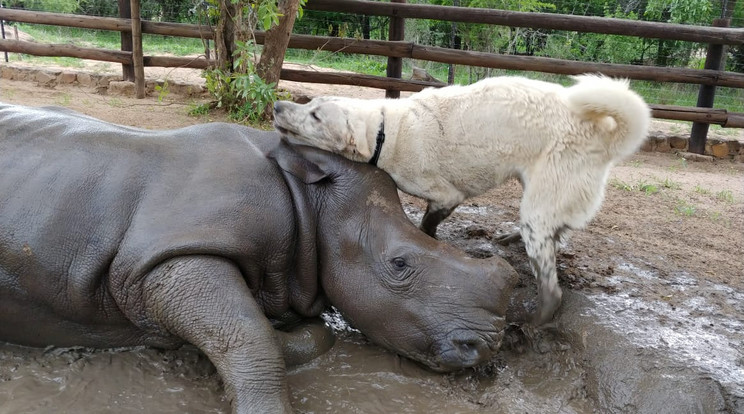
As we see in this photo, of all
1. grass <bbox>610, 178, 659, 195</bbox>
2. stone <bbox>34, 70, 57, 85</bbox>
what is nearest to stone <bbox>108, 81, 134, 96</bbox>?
stone <bbox>34, 70, 57, 85</bbox>

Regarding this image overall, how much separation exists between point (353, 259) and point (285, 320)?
49cm

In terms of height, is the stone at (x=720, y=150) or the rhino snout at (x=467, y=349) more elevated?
the rhino snout at (x=467, y=349)

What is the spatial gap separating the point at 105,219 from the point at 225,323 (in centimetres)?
75

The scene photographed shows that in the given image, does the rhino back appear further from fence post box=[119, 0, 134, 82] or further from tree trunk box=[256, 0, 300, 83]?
fence post box=[119, 0, 134, 82]

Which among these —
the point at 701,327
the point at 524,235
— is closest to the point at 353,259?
the point at 524,235

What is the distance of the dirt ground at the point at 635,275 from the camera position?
3.04m

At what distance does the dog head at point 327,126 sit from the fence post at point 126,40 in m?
7.89

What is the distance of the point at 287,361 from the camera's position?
3078 mm

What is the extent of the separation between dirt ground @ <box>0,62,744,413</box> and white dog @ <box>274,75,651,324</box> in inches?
17.8

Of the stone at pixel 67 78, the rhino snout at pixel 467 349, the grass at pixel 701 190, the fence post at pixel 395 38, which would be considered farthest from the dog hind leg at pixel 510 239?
the stone at pixel 67 78

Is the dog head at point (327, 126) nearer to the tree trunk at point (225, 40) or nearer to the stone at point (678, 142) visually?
the tree trunk at point (225, 40)

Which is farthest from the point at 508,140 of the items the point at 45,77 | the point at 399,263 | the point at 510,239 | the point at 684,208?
the point at 45,77

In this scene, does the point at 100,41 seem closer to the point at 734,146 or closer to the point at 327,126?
the point at 734,146

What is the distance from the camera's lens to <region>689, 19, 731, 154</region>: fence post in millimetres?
9781
